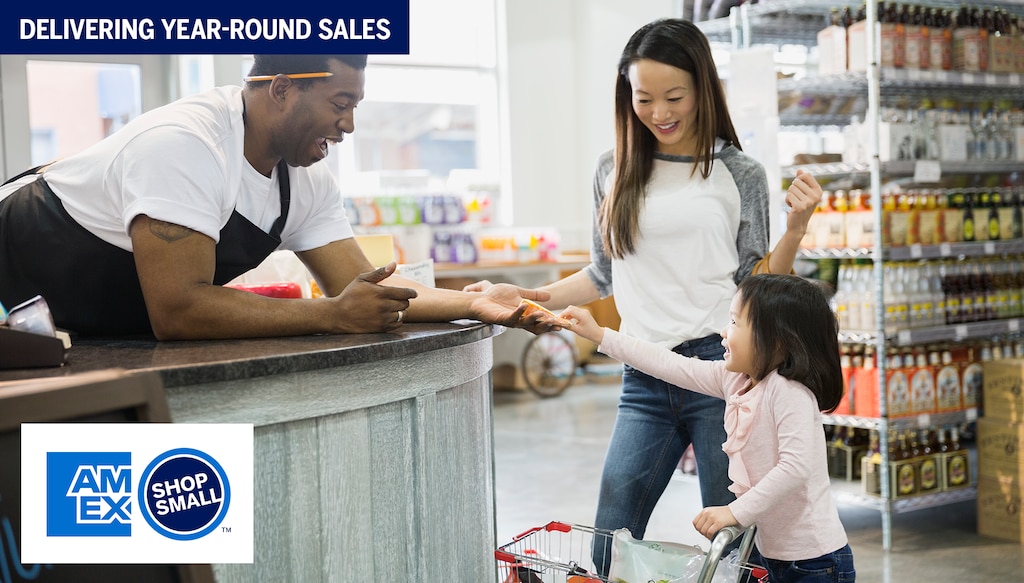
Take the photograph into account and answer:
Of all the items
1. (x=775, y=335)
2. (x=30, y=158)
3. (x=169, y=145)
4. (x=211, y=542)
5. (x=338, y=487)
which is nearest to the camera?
(x=211, y=542)

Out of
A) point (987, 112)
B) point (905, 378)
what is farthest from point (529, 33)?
point (905, 378)

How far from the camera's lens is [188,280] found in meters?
2.00

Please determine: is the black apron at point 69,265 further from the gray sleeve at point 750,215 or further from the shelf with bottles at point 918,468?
the shelf with bottles at point 918,468

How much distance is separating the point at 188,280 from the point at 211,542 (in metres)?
0.54

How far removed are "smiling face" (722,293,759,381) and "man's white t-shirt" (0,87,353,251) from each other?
39.5 inches

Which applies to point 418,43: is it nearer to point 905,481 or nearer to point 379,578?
point 905,481

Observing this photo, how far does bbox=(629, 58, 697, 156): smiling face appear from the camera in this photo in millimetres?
2551

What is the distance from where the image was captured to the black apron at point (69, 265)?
2.17 metres

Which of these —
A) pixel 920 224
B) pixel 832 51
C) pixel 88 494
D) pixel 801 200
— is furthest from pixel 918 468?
pixel 88 494

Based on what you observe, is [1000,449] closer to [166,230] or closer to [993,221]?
[993,221]

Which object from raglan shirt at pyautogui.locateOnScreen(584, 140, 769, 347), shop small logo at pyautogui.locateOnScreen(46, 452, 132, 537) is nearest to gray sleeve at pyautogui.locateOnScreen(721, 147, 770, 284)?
raglan shirt at pyautogui.locateOnScreen(584, 140, 769, 347)

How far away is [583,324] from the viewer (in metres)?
2.44

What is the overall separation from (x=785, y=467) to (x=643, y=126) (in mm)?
1004

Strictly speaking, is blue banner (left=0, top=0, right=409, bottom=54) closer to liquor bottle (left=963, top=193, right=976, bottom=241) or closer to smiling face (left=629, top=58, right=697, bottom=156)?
smiling face (left=629, top=58, right=697, bottom=156)
